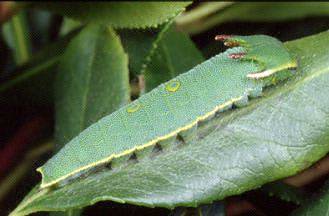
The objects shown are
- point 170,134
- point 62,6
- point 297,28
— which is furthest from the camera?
point 297,28

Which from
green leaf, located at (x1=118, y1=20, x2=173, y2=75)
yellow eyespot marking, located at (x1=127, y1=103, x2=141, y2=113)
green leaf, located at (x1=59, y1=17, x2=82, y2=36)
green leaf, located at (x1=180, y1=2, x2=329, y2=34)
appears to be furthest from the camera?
green leaf, located at (x1=59, y1=17, x2=82, y2=36)

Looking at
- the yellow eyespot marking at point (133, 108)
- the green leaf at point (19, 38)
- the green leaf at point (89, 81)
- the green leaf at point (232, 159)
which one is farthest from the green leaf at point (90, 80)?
the green leaf at point (19, 38)

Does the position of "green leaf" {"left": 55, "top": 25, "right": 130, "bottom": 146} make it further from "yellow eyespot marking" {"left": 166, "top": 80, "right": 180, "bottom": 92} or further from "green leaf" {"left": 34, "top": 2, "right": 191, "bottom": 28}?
"yellow eyespot marking" {"left": 166, "top": 80, "right": 180, "bottom": 92}

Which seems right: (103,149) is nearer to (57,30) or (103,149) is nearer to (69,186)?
(69,186)

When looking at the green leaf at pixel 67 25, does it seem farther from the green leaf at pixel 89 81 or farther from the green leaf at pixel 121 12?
the green leaf at pixel 89 81

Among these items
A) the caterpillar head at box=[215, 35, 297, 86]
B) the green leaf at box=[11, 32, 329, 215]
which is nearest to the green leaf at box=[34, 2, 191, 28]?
the caterpillar head at box=[215, 35, 297, 86]

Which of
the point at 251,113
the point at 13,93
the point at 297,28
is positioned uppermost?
the point at 251,113

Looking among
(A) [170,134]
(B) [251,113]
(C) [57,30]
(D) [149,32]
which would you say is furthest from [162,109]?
(C) [57,30]
